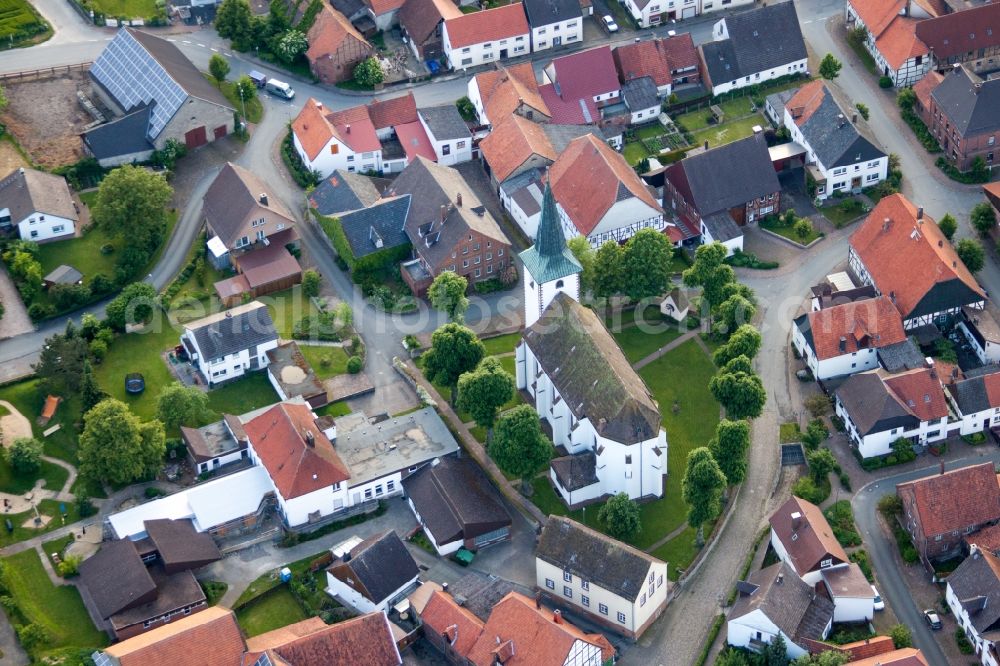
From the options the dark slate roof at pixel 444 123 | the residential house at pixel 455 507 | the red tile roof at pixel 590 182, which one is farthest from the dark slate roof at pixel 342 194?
the residential house at pixel 455 507

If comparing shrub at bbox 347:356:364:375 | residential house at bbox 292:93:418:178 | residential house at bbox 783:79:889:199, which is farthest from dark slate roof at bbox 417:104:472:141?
residential house at bbox 783:79:889:199

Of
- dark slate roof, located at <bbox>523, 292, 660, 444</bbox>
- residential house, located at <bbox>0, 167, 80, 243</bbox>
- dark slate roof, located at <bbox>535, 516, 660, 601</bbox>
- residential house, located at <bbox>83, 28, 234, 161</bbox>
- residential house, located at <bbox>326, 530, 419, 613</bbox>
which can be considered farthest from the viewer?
residential house, located at <bbox>83, 28, 234, 161</bbox>

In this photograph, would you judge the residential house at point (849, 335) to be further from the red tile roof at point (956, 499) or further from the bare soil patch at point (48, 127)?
the bare soil patch at point (48, 127)

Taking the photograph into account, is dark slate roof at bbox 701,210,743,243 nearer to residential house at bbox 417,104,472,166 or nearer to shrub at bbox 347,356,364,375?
residential house at bbox 417,104,472,166

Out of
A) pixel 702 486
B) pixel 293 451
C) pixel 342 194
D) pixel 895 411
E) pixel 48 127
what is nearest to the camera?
pixel 702 486

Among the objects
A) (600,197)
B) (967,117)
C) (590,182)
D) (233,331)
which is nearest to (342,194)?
(233,331)

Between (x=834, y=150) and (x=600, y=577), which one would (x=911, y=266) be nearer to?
(x=834, y=150)

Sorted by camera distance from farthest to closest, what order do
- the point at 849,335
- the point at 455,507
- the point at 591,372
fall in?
the point at 849,335 → the point at 591,372 → the point at 455,507
